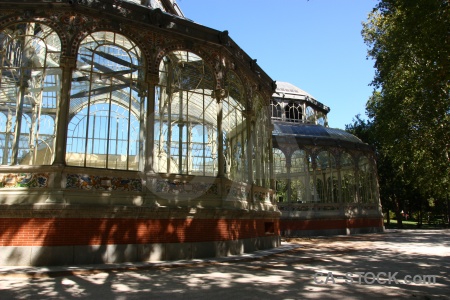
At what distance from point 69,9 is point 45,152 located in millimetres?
8788

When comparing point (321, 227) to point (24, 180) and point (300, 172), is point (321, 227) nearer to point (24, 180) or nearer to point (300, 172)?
point (300, 172)

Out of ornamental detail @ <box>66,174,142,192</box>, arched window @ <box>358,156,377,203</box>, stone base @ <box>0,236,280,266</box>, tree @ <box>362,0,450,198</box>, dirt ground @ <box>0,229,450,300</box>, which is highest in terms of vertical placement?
tree @ <box>362,0,450,198</box>

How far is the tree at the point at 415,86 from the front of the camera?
961 cm

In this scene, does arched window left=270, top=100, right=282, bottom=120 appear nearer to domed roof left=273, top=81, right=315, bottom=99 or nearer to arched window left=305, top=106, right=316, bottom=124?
domed roof left=273, top=81, right=315, bottom=99

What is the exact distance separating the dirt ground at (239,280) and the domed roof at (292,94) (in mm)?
22167

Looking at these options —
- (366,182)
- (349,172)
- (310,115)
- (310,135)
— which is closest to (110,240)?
(310,135)

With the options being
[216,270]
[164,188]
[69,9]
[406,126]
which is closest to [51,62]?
[69,9]

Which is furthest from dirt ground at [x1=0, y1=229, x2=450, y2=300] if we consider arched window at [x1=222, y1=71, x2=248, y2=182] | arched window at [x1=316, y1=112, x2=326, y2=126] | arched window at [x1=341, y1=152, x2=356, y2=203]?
arched window at [x1=316, y1=112, x2=326, y2=126]

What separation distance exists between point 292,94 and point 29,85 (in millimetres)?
21969

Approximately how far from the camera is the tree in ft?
31.5

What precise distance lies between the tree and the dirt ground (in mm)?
5354

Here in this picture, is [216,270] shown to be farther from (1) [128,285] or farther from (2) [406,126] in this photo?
(2) [406,126]

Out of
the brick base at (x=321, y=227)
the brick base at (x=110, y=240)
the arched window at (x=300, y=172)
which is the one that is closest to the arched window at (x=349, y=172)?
the brick base at (x=321, y=227)

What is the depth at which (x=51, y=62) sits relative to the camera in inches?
629
